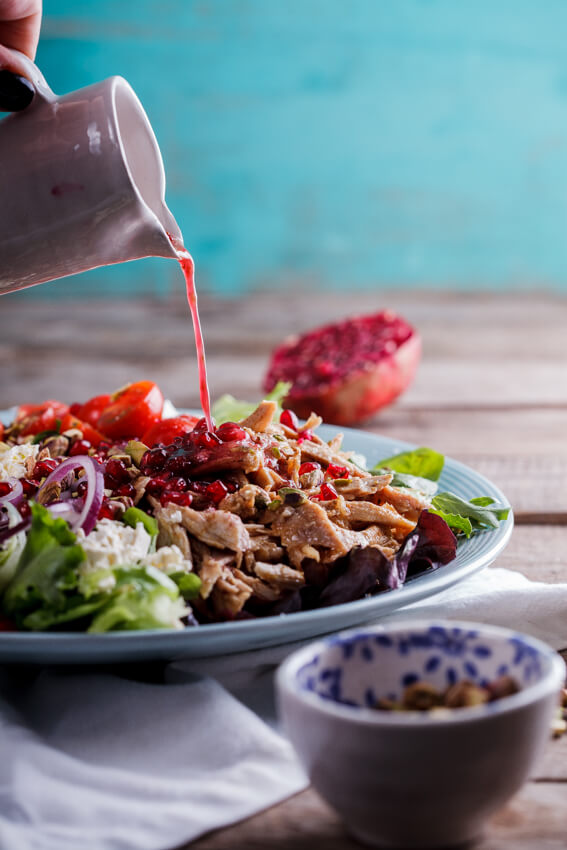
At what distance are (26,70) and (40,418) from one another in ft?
6.20

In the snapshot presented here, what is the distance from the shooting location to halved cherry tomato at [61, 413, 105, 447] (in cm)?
444

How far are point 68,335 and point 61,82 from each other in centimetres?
587

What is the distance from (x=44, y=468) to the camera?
11.2 feet

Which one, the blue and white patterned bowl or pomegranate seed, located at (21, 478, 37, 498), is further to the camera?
pomegranate seed, located at (21, 478, 37, 498)

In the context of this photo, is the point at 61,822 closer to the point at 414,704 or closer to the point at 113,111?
the point at 414,704

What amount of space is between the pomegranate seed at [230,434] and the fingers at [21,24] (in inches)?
64.9

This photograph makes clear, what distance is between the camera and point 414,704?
79.2 inches

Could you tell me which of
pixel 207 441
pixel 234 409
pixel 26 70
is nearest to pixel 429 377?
pixel 234 409

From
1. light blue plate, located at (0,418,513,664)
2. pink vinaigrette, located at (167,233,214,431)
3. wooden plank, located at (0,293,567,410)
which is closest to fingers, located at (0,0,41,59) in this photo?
→ pink vinaigrette, located at (167,233,214,431)

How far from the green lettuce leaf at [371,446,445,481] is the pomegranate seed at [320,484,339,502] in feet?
2.25

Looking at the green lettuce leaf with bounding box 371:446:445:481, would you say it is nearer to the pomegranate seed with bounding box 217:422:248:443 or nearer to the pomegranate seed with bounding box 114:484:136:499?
the pomegranate seed with bounding box 217:422:248:443

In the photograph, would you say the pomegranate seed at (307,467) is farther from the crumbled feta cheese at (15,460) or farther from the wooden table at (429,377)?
the crumbled feta cheese at (15,460)

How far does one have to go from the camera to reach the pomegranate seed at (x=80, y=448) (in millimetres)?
3973

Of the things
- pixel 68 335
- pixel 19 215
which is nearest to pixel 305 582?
pixel 19 215
